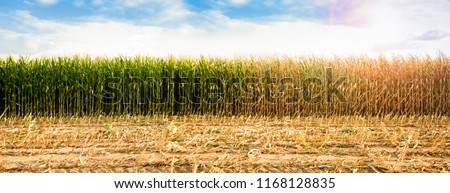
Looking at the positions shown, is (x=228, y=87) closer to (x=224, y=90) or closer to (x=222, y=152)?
(x=224, y=90)

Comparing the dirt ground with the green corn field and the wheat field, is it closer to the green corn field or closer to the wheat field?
the wheat field

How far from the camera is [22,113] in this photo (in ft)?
46.3

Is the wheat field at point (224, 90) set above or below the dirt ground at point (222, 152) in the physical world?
above

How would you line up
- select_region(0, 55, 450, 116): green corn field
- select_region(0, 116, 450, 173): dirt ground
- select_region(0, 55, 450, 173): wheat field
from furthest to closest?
select_region(0, 55, 450, 116): green corn field → select_region(0, 55, 450, 173): wheat field → select_region(0, 116, 450, 173): dirt ground

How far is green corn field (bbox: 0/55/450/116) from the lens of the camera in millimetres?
14031

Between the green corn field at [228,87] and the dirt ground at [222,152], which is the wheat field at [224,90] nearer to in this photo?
the green corn field at [228,87]

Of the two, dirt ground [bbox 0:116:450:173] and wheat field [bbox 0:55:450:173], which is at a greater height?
wheat field [bbox 0:55:450:173]

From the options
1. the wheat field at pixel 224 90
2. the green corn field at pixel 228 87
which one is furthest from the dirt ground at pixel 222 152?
the green corn field at pixel 228 87

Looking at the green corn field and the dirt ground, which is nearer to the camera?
the dirt ground

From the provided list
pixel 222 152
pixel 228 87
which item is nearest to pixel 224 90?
pixel 228 87

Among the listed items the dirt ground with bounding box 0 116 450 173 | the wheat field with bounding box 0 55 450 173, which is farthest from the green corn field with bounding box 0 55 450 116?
the dirt ground with bounding box 0 116 450 173

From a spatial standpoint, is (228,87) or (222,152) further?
(228,87)

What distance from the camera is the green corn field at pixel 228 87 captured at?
46.0 feet

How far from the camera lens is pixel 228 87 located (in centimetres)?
1446
